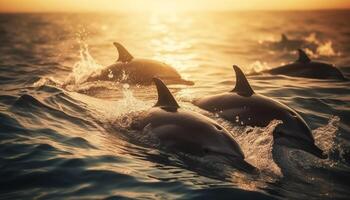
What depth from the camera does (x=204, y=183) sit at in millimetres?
6074

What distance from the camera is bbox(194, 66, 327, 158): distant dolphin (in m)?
7.93

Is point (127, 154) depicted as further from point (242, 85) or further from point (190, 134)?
point (242, 85)

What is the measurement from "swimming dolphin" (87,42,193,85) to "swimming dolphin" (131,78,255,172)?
5131 mm

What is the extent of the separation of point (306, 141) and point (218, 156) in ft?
6.34

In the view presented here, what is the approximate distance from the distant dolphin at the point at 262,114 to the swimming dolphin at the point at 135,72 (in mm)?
3654

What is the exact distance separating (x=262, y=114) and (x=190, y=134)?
194 centimetres

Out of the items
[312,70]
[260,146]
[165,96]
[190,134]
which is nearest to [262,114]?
[260,146]

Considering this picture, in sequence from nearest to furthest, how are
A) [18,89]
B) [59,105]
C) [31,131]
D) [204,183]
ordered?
[204,183], [31,131], [59,105], [18,89]

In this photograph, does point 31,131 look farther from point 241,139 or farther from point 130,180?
point 241,139

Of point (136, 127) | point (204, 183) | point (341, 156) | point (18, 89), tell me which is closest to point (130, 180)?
point (204, 183)

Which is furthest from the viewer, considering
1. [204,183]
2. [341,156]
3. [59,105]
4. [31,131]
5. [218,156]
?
[59,105]

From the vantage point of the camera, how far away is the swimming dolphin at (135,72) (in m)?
13.1

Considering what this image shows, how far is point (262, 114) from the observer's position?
27.7 feet

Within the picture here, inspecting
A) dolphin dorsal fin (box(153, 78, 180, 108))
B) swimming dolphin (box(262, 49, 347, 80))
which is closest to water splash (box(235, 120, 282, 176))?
dolphin dorsal fin (box(153, 78, 180, 108))
